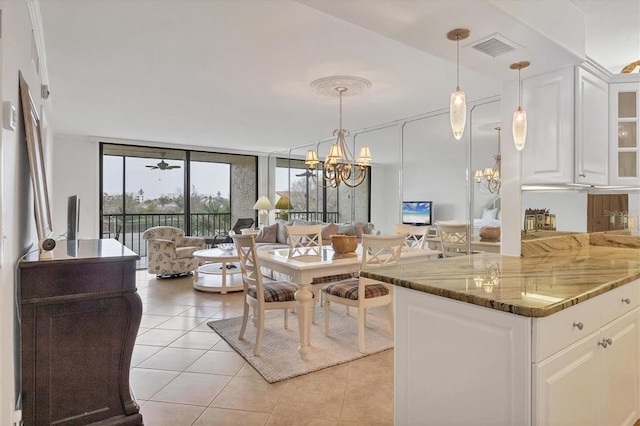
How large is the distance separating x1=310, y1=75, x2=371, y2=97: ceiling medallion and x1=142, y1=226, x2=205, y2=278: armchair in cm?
335

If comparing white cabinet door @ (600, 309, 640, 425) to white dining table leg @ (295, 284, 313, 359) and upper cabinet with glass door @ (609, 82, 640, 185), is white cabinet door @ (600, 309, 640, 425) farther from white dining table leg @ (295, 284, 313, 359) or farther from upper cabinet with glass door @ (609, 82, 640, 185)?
white dining table leg @ (295, 284, 313, 359)

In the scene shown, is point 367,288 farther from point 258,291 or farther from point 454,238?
point 454,238

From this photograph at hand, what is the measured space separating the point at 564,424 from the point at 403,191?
4.43m

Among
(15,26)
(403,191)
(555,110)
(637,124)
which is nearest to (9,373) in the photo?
(15,26)

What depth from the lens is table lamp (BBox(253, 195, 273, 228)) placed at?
304 inches

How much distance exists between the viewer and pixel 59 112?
5.01 m

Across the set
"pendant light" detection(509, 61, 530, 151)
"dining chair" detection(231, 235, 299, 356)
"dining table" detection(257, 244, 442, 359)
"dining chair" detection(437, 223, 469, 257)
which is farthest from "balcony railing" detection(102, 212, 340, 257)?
"pendant light" detection(509, 61, 530, 151)

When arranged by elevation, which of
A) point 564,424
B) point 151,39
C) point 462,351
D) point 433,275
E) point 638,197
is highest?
point 151,39

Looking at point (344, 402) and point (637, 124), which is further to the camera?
point (637, 124)

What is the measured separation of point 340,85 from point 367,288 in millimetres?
1993

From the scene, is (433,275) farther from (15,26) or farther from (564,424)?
(15,26)

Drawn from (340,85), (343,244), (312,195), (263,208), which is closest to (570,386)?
(343,244)

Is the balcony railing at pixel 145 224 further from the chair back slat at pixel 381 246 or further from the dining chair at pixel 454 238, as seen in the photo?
the chair back slat at pixel 381 246

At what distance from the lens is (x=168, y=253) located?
5.96 meters
